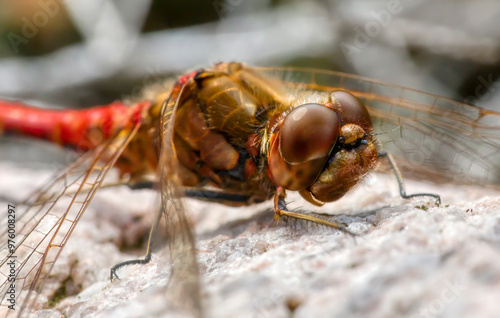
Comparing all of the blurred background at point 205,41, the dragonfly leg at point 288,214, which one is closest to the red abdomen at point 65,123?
the blurred background at point 205,41

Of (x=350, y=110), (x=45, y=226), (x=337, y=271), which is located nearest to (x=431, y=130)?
(x=350, y=110)

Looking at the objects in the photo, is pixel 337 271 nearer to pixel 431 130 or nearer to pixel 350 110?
pixel 350 110

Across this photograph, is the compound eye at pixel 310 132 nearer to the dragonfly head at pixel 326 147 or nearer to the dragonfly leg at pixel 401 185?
the dragonfly head at pixel 326 147

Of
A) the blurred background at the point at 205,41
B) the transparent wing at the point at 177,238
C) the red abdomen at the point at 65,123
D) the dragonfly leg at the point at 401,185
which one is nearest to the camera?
the transparent wing at the point at 177,238

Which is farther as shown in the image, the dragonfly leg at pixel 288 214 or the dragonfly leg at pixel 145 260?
the dragonfly leg at pixel 145 260

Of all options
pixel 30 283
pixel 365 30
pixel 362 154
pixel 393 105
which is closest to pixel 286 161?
pixel 362 154

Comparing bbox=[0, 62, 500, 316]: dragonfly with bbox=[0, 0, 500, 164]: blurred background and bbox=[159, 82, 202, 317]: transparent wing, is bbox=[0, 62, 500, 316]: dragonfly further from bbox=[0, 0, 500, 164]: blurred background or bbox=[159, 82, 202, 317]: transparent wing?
bbox=[0, 0, 500, 164]: blurred background

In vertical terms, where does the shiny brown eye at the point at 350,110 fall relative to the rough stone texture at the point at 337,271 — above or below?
above

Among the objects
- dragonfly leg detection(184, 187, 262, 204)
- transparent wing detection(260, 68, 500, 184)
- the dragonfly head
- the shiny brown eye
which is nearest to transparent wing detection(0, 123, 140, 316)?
dragonfly leg detection(184, 187, 262, 204)

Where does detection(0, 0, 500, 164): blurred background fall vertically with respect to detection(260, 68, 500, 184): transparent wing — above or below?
above
